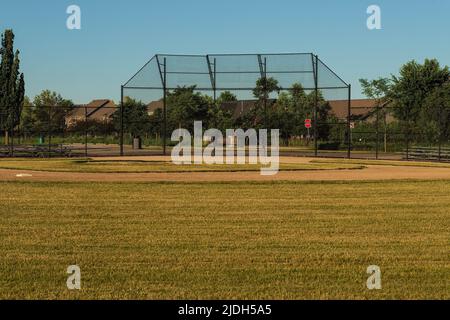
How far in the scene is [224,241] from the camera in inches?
319

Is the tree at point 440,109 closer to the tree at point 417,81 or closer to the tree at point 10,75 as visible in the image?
the tree at point 417,81

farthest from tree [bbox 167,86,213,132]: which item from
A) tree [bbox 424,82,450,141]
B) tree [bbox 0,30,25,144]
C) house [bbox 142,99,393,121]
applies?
tree [bbox 0,30,25,144]

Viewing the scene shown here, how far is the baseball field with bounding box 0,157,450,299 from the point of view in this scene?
229 inches

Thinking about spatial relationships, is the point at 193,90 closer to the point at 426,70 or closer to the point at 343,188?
the point at 343,188

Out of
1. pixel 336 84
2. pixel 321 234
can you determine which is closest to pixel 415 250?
pixel 321 234

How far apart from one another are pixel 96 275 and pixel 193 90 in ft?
96.4

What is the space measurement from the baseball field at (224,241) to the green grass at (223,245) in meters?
0.02

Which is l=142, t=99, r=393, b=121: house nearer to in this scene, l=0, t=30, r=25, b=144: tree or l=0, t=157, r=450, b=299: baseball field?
l=0, t=30, r=25, b=144: tree

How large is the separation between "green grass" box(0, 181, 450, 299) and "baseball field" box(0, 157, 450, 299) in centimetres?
2

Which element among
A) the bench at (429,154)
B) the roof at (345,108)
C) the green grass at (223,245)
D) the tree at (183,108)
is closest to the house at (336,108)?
the roof at (345,108)

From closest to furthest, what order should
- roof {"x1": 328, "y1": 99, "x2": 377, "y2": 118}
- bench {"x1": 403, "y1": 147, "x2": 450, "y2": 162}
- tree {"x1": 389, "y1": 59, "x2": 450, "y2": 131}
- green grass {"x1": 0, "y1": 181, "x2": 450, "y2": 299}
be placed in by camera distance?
green grass {"x1": 0, "y1": 181, "x2": 450, "y2": 299} < bench {"x1": 403, "y1": 147, "x2": 450, "y2": 162} < tree {"x1": 389, "y1": 59, "x2": 450, "y2": 131} < roof {"x1": 328, "y1": 99, "x2": 377, "y2": 118}

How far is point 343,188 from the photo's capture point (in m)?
15.6

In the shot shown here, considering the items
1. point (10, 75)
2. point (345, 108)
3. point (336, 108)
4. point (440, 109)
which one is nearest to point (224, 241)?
point (440, 109)
